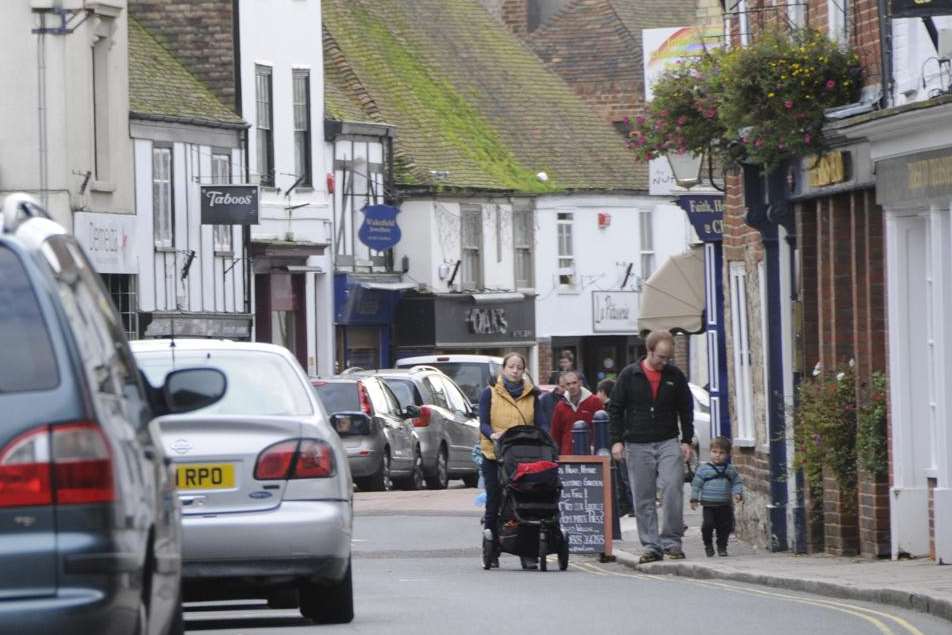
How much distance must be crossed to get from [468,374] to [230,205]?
530 cm

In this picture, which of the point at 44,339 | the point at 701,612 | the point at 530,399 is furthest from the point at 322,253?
the point at 44,339

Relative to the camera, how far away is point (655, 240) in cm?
6475

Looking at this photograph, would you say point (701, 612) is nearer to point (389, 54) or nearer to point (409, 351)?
point (409, 351)

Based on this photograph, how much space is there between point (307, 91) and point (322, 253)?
3305 millimetres

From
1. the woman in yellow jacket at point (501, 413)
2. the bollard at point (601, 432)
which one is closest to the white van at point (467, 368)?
the bollard at point (601, 432)

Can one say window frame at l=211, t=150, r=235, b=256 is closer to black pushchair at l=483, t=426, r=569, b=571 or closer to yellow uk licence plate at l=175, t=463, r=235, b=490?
black pushchair at l=483, t=426, r=569, b=571

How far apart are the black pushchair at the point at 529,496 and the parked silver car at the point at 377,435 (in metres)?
13.3

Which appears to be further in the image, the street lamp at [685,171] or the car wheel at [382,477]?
the car wheel at [382,477]

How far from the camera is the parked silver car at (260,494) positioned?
12.8 metres

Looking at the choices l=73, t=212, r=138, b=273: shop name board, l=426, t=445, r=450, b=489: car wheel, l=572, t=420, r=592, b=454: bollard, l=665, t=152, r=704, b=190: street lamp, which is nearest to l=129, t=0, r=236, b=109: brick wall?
l=73, t=212, r=138, b=273: shop name board

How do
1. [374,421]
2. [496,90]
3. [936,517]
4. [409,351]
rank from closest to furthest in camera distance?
[936,517]
[374,421]
[409,351]
[496,90]

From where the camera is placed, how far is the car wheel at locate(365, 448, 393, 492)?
114 feet

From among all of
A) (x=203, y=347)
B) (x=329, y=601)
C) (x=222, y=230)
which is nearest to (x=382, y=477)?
(x=222, y=230)

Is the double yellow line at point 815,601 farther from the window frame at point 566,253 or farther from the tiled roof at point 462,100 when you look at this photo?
the window frame at point 566,253
